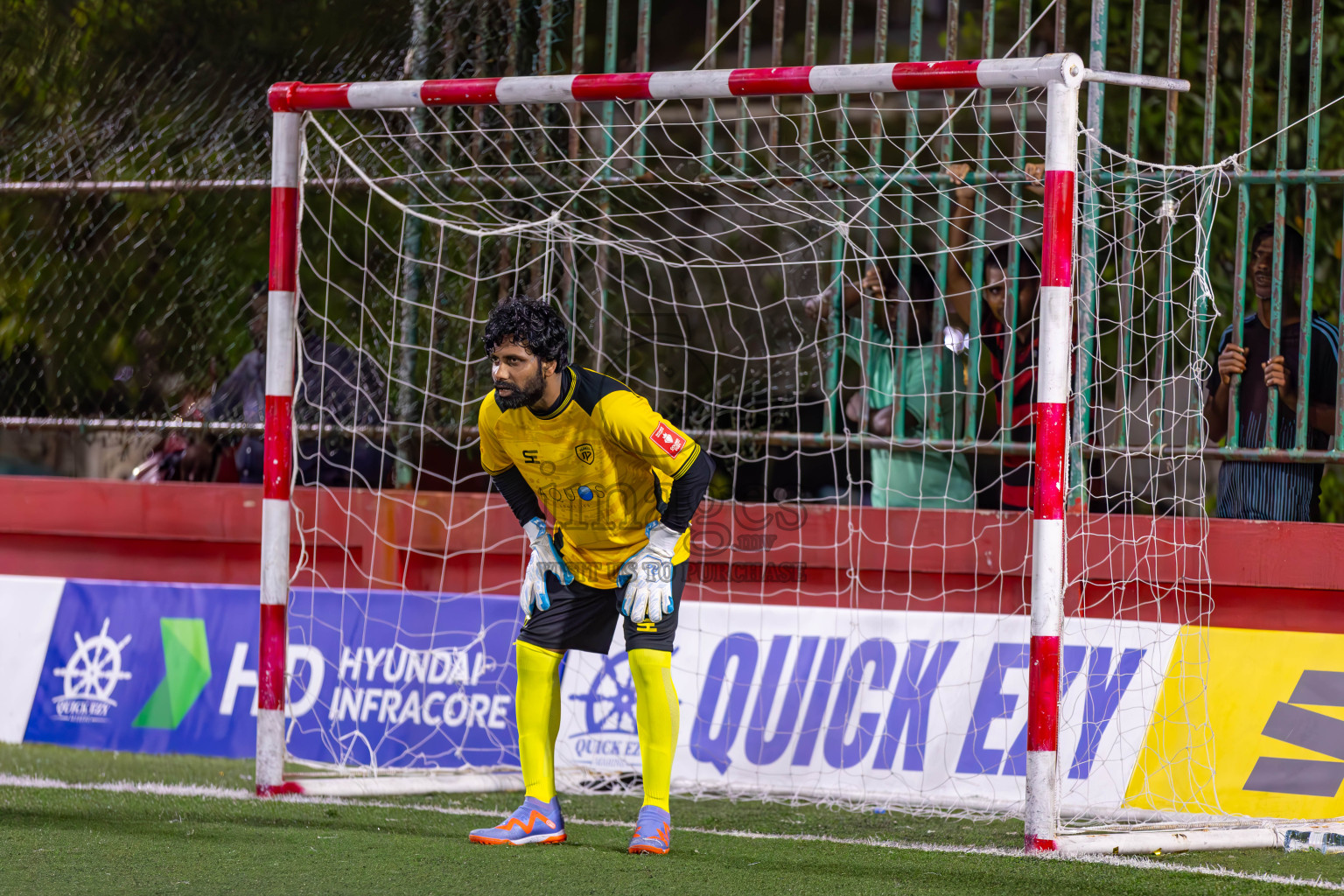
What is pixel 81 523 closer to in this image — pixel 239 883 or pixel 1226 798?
pixel 239 883

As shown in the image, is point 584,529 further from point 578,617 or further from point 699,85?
point 699,85

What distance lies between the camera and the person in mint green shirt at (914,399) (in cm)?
577

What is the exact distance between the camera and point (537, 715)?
13.3 ft

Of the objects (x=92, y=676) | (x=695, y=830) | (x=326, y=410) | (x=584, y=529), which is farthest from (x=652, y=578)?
(x=92, y=676)

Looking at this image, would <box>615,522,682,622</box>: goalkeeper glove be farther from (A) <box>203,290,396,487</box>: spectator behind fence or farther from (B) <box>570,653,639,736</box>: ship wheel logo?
(A) <box>203,290,396,487</box>: spectator behind fence

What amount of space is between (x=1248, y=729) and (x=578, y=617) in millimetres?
2629

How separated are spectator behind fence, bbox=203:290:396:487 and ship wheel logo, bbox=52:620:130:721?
44.5 inches

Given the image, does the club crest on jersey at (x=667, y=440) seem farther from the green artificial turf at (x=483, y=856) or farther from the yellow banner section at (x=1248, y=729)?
the yellow banner section at (x=1248, y=729)

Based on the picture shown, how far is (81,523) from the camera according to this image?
654 cm

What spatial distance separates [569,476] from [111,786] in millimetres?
2377

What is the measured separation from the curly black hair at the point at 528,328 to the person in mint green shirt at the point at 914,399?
2.21m

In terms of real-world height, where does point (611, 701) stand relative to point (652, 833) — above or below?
above

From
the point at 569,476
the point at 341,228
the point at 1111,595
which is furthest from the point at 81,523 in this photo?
the point at 1111,595

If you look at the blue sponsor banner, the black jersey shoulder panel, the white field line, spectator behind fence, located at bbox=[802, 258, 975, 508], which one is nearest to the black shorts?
the black jersey shoulder panel
